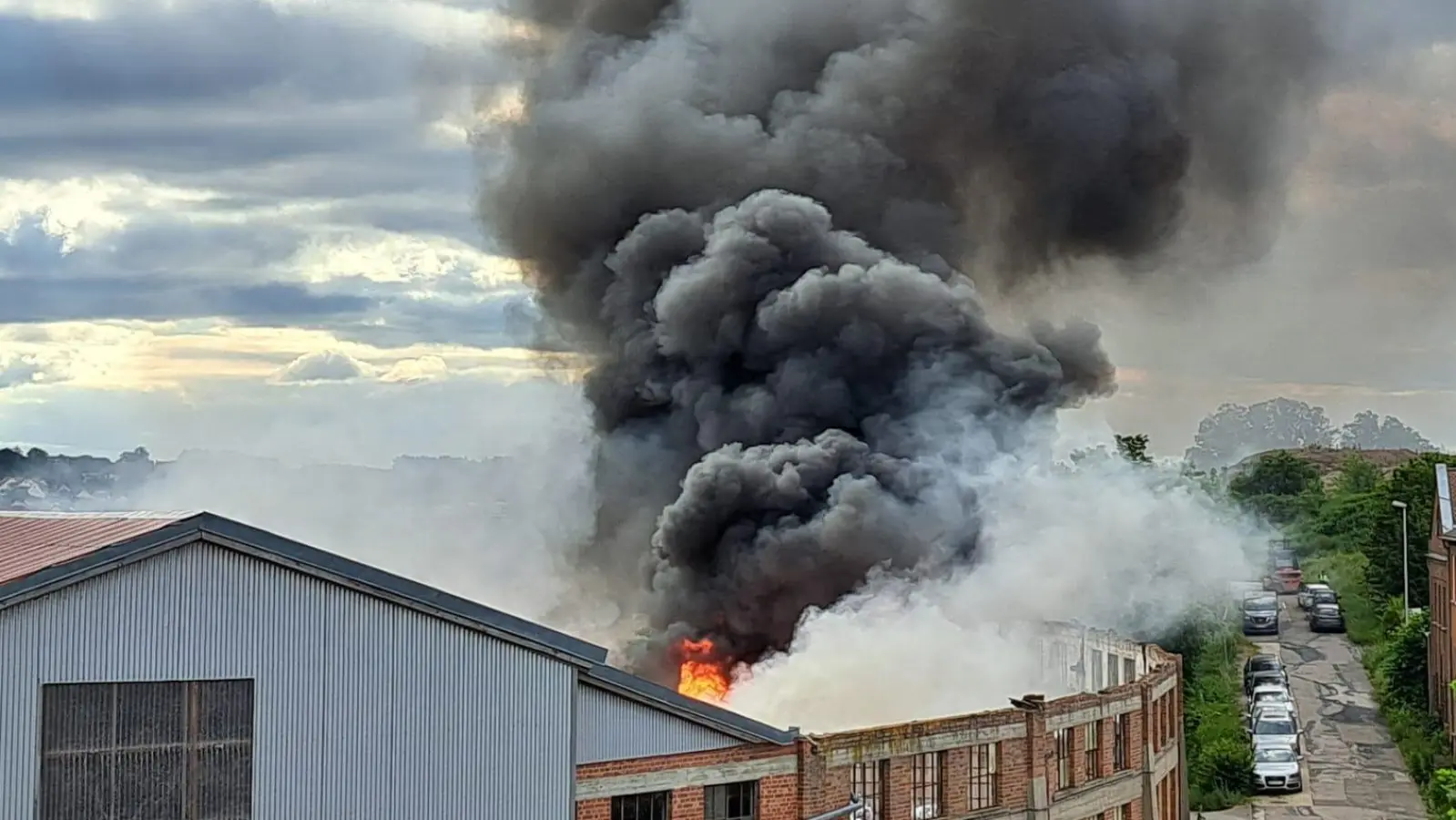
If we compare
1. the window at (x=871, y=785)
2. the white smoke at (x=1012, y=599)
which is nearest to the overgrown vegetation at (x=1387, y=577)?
the white smoke at (x=1012, y=599)

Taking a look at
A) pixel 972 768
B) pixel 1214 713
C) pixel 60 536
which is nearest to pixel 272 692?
pixel 60 536

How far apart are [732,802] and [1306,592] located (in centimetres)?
5895

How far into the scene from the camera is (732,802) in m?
22.1

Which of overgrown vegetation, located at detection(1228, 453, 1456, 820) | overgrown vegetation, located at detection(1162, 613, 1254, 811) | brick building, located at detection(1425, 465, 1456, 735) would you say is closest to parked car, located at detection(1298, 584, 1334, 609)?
overgrown vegetation, located at detection(1228, 453, 1456, 820)

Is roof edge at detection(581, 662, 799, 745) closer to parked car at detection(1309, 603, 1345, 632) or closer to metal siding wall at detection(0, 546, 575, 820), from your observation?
metal siding wall at detection(0, 546, 575, 820)

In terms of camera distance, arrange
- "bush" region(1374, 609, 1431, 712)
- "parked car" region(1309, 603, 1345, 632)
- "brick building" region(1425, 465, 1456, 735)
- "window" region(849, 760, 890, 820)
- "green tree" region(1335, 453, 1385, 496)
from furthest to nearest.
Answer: "green tree" region(1335, 453, 1385, 496), "parked car" region(1309, 603, 1345, 632), "bush" region(1374, 609, 1431, 712), "brick building" region(1425, 465, 1456, 735), "window" region(849, 760, 890, 820)

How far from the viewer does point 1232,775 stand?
145 feet

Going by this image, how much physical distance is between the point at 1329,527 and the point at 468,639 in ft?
273

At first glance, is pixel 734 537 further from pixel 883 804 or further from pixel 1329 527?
pixel 1329 527

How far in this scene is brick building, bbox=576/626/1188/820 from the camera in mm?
21312

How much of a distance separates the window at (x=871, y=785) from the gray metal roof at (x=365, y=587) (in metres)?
2.74

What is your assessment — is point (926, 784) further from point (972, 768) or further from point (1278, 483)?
point (1278, 483)

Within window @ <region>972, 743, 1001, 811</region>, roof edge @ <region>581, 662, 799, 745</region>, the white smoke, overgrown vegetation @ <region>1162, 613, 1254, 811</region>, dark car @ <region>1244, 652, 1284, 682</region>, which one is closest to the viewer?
roof edge @ <region>581, 662, 799, 745</region>

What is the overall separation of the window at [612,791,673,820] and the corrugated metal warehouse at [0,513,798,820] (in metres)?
0.59
